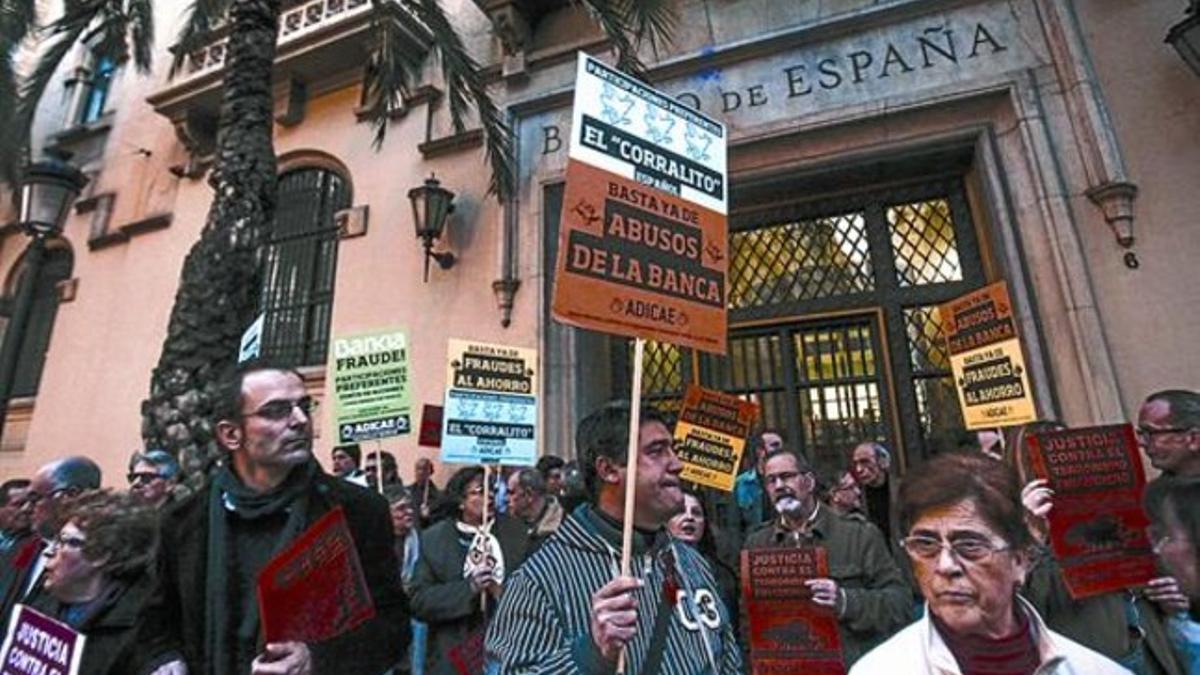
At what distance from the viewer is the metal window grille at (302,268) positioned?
1027 cm

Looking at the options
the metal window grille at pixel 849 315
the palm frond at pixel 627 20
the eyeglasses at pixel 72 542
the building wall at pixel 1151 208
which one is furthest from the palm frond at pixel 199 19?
the building wall at pixel 1151 208

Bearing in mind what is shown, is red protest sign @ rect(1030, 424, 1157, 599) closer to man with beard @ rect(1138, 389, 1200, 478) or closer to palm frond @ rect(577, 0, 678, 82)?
man with beard @ rect(1138, 389, 1200, 478)

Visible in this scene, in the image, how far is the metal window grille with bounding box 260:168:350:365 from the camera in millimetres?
10273

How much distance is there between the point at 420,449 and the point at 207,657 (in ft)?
20.6

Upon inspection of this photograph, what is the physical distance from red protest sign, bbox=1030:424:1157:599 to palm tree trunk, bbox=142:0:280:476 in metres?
4.80

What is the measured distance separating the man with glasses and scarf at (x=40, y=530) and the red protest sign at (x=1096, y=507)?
3798mm

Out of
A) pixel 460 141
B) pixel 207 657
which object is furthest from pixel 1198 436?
pixel 460 141

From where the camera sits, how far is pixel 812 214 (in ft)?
27.6

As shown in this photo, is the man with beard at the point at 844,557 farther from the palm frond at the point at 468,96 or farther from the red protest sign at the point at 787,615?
the palm frond at the point at 468,96

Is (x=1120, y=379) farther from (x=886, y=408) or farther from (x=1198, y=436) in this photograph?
(x=1198, y=436)

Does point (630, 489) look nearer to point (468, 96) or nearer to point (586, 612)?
point (586, 612)

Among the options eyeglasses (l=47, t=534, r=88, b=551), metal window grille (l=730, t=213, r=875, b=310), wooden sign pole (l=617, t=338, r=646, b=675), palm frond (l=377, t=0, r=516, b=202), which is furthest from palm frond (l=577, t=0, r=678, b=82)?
eyeglasses (l=47, t=534, r=88, b=551)

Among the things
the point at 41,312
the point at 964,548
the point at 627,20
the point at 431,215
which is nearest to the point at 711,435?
the point at 964,548

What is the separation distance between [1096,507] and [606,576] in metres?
1.96
